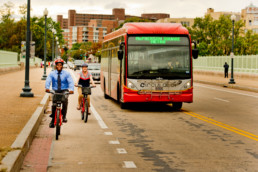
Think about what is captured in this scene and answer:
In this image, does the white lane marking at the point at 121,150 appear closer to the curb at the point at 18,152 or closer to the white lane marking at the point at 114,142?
the white lane marking at the point at 114,142

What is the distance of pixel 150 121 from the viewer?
14.6 metres

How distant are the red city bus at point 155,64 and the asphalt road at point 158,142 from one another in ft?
2.16

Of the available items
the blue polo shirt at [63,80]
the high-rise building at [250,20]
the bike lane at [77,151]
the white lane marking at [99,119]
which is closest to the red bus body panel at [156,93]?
the white lane marking at [99,119]

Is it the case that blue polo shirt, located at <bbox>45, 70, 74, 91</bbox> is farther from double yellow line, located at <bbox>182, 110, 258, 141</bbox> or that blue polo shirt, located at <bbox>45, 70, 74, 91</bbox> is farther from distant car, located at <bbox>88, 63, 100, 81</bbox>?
distant car, located at <bbox>88, 63, 100, 81</bbox>

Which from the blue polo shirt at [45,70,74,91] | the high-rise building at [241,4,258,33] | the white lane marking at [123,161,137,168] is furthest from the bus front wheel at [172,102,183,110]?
the high-rise building at [241,4,258,33]

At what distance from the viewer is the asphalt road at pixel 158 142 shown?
8.18 meters

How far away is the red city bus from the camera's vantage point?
16.9m

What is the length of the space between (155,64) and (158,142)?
21.9 ft

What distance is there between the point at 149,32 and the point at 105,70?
6511 mm

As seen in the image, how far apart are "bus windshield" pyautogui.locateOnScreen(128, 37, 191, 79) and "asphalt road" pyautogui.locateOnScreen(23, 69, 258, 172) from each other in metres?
1.34

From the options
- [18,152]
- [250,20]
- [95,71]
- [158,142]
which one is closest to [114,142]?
[158,142]

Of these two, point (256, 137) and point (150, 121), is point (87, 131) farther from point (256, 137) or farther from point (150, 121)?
point (256, 137)

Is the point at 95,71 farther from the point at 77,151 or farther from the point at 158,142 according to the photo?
the point at 77,151

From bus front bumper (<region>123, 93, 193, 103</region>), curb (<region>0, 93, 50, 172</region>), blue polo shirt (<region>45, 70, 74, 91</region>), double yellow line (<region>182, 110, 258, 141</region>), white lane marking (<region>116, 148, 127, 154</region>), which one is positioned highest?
blue polo shirt (<region>45, 70, 74, 91</region>)
